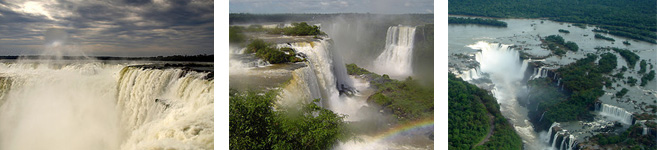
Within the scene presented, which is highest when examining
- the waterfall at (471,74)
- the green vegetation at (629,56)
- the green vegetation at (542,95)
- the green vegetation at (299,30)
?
the green vegetation at (299,30)

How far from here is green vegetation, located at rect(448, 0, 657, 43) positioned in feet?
11.4

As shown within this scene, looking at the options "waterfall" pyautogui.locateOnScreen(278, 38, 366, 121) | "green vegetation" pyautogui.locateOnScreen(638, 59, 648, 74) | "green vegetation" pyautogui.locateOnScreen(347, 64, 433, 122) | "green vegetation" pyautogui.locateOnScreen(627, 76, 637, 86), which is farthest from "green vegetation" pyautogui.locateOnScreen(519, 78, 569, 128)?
"waterfall" pyautogui.locateOnScreen(278, 38, 366, 121)

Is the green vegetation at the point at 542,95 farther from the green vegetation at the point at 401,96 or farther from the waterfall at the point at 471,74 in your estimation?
the green vegetation at the point at 401,96

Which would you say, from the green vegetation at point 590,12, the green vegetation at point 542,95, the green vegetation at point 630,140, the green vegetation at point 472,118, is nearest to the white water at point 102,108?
the green vegetation at point 472,118

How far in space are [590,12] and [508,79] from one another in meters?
1.02

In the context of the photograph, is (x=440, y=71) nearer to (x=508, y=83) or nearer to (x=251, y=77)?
(x=508, y=83)

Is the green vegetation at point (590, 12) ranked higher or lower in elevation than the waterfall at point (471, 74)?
higher

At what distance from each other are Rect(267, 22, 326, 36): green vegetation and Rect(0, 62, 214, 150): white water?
0.87 metres

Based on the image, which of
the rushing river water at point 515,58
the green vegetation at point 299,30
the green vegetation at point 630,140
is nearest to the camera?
the green vegetation at point 630,140

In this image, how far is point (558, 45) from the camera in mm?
3695

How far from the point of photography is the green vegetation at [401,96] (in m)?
3.72

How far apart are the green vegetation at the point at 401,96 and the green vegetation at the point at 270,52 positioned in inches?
24.1

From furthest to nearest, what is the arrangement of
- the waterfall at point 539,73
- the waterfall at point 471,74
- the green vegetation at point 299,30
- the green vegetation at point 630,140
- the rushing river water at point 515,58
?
the green vegetation at point 299,30, the waterfall at point 471,74, the waterfall at point 539,73, the rushing river water at point 515,58, the green vegetation at point 630,140

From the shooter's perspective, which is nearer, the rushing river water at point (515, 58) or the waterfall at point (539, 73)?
the rushing river water at point (515, 58)
